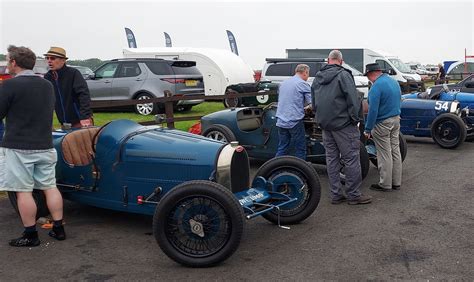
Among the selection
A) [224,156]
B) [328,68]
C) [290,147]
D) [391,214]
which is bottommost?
[391,214]

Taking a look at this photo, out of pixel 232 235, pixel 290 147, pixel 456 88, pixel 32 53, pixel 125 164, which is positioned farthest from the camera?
pixel 456 88

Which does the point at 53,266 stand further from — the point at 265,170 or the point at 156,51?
the point at 156,51

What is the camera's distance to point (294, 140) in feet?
23.5

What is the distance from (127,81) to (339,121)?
9.69 m

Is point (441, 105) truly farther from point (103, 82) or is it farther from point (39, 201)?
point (103, 82)

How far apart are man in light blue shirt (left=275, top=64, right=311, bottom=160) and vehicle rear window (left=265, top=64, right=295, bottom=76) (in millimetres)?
11154

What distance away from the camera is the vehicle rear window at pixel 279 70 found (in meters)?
18.3

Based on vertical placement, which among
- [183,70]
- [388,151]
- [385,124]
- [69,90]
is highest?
[69,90]

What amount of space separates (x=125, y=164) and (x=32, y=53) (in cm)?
132

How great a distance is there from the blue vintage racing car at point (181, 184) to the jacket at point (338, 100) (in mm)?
1057

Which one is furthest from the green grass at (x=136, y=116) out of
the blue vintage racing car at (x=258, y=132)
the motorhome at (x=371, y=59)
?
the motorhome at (x=371, y=59)

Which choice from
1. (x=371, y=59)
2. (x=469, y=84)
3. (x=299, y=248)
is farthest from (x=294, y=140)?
(x=371, y=59)

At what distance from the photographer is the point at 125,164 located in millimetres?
4914

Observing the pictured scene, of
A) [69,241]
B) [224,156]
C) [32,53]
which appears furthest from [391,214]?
[32,53]
